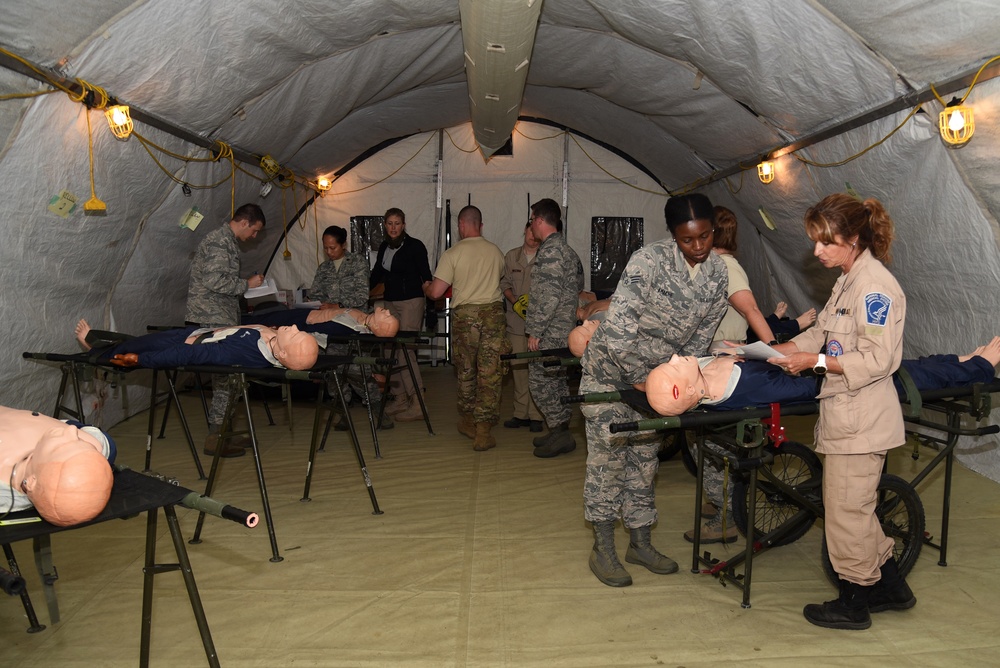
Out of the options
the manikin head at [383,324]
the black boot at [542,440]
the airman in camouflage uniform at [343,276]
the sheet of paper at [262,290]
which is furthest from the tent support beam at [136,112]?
the black boot at [542,440]

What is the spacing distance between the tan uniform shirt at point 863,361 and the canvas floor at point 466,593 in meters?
0.77

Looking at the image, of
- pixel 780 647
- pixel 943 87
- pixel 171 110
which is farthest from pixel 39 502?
pixel 943 87

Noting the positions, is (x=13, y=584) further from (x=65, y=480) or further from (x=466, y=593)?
(x=466, y=593)

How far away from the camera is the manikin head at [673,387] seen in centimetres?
280

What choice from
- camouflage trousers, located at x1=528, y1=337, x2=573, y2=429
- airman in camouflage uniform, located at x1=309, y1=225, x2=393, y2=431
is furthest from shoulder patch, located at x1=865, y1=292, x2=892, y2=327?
airman in camouflage uniform, located at x1=309, y1=225, x2=393, y2=431

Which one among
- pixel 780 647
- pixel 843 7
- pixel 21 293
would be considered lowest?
pixel 780 647

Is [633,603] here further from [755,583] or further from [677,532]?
[677,532]

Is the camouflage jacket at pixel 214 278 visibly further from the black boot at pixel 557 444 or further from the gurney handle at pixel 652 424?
the gurney handle at pixel 652 424

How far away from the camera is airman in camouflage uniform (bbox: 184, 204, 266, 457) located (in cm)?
516

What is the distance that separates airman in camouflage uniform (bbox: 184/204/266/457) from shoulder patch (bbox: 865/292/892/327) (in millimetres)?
3956

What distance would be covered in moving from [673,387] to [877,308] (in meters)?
0.75

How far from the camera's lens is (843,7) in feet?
11.5

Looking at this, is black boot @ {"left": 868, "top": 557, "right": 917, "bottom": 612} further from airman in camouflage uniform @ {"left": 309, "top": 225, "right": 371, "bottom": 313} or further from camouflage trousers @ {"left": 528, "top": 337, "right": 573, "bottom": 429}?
airman in camouflage uniform @ {"left": 309, "top": 225, "right": 371, "bottom": 313}

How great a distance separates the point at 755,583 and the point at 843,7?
8.75 ft
